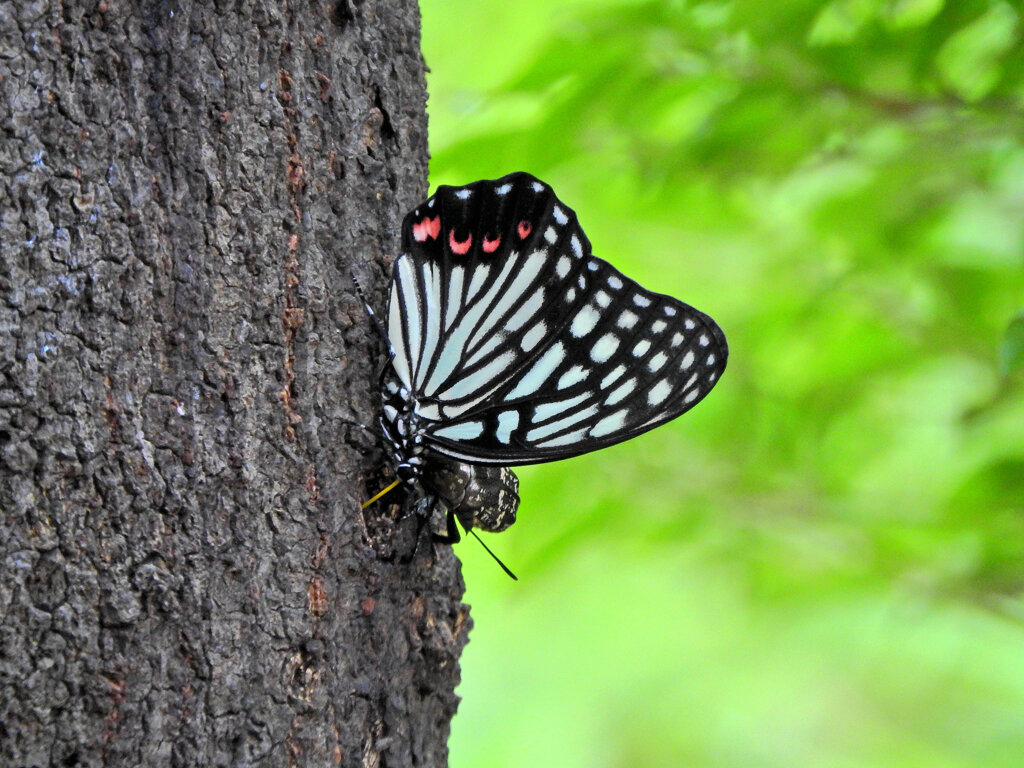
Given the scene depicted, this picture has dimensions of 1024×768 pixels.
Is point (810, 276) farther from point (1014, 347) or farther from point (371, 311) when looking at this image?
point (371, 311)

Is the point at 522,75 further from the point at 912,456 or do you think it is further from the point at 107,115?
the point at 912,456

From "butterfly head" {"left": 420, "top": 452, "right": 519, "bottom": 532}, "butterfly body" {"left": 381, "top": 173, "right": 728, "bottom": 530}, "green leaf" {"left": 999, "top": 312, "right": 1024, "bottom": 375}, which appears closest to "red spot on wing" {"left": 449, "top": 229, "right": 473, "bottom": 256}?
"butterfly body" {"left": 381, "top": 173, "right": 728, "bottom": 530}

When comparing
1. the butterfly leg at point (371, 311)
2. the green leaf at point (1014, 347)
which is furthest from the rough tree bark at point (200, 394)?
the green leaf at point (1014, 347)

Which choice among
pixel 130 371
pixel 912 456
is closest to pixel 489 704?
pixel 912 456

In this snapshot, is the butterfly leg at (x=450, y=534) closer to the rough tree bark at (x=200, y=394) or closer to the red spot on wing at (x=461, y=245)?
the rough tree bark at (x=200, y=394)

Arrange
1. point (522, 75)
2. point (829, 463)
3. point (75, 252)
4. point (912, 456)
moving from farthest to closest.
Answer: point (912, 456) < point (829, 463) < point (522, 75) < point (75, 252)

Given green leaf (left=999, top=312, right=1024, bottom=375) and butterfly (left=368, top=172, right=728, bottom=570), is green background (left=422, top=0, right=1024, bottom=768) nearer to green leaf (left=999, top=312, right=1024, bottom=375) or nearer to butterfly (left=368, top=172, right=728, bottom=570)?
green leaf (left=999, top=312, right=1024, bottom=375)
